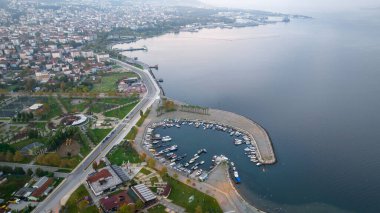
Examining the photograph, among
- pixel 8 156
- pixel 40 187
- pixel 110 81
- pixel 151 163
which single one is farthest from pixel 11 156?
pixel 110 81

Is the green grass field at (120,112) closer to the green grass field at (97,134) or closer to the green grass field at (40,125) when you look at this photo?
the green grass field at (97,134)

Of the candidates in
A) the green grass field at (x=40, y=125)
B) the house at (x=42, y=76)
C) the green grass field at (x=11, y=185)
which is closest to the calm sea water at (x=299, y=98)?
the green grass field at (x=11, y=185)

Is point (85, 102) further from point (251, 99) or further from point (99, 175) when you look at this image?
point (251, 99)

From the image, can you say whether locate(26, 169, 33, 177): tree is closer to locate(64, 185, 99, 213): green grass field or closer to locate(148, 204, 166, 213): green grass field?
locate(64, 185, 99, 213): green grass field

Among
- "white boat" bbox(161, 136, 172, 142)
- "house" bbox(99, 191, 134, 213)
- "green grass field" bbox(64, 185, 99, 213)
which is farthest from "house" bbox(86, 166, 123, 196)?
"white boat" bbox(161, 136, 172, 142)

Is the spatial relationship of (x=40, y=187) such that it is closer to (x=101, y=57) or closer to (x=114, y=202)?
(x=114, y=202)

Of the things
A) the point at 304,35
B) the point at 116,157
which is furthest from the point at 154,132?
the point at 304,35
